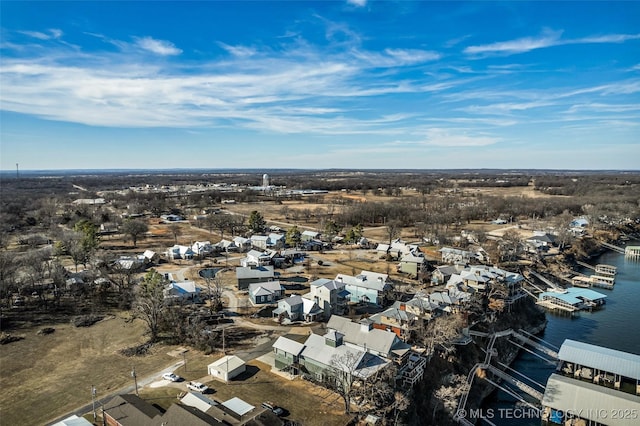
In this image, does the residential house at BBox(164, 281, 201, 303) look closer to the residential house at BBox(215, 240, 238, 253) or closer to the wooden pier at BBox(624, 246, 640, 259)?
the residential house at BBox(215, 240, 238, 253)

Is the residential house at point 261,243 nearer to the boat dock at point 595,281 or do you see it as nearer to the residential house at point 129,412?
the residential house at point 129,412

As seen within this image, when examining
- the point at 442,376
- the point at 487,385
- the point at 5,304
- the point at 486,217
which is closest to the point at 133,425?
the point at 442,376

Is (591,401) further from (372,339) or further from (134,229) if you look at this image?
(134,229)

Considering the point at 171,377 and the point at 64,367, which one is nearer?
the point at 171,377

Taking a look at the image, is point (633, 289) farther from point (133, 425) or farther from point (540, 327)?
point (133, 425)

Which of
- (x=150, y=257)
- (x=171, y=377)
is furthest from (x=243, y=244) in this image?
(x=171, y=377)

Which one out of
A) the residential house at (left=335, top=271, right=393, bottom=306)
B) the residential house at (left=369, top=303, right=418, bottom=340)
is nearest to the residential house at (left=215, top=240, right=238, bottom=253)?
the residential house at (left=335, top=271, right=393, bottom=306)

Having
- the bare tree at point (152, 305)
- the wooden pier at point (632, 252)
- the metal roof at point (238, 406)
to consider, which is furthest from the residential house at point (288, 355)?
the wooden pier at point (632, 252)
